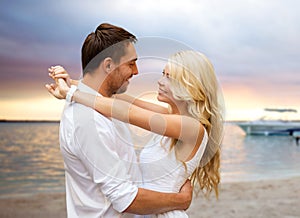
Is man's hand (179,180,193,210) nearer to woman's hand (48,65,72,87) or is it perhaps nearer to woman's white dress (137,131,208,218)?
woman's white dress (137,131,208,218)

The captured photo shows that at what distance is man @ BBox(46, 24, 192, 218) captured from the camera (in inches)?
60.0

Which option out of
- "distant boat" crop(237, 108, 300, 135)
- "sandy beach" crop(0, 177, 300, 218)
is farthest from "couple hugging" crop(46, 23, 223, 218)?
"distant boat" crop(237, 108, 300, 135)

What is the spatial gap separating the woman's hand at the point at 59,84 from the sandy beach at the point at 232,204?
505cm

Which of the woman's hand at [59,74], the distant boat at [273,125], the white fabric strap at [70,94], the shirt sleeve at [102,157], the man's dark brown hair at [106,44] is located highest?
the man's dark brown hair at [106,44]

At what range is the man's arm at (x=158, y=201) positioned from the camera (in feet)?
5.20

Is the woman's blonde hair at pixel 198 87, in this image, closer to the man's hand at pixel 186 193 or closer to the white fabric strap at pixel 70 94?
the man's hand at pixel 186 193

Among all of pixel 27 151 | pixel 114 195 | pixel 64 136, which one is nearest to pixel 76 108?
pixel 64 136

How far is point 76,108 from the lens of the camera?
5.17 feet

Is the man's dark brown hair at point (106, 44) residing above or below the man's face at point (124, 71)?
above

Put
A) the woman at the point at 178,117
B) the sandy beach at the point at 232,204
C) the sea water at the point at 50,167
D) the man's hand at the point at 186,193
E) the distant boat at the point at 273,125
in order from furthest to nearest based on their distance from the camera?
the distant boat at the point at 273,125
the sea water at the point at 50,167
the sandy beach at the point at 232,204
the man's hand at the point at 186,193
the woman at the point at 178,117

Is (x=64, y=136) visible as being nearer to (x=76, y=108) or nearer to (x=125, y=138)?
(x=76, y=108)

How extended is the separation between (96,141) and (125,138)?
0.14m

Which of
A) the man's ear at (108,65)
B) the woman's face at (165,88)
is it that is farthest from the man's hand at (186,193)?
the man's ear at (108,65)

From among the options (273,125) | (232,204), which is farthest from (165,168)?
(273,125)
